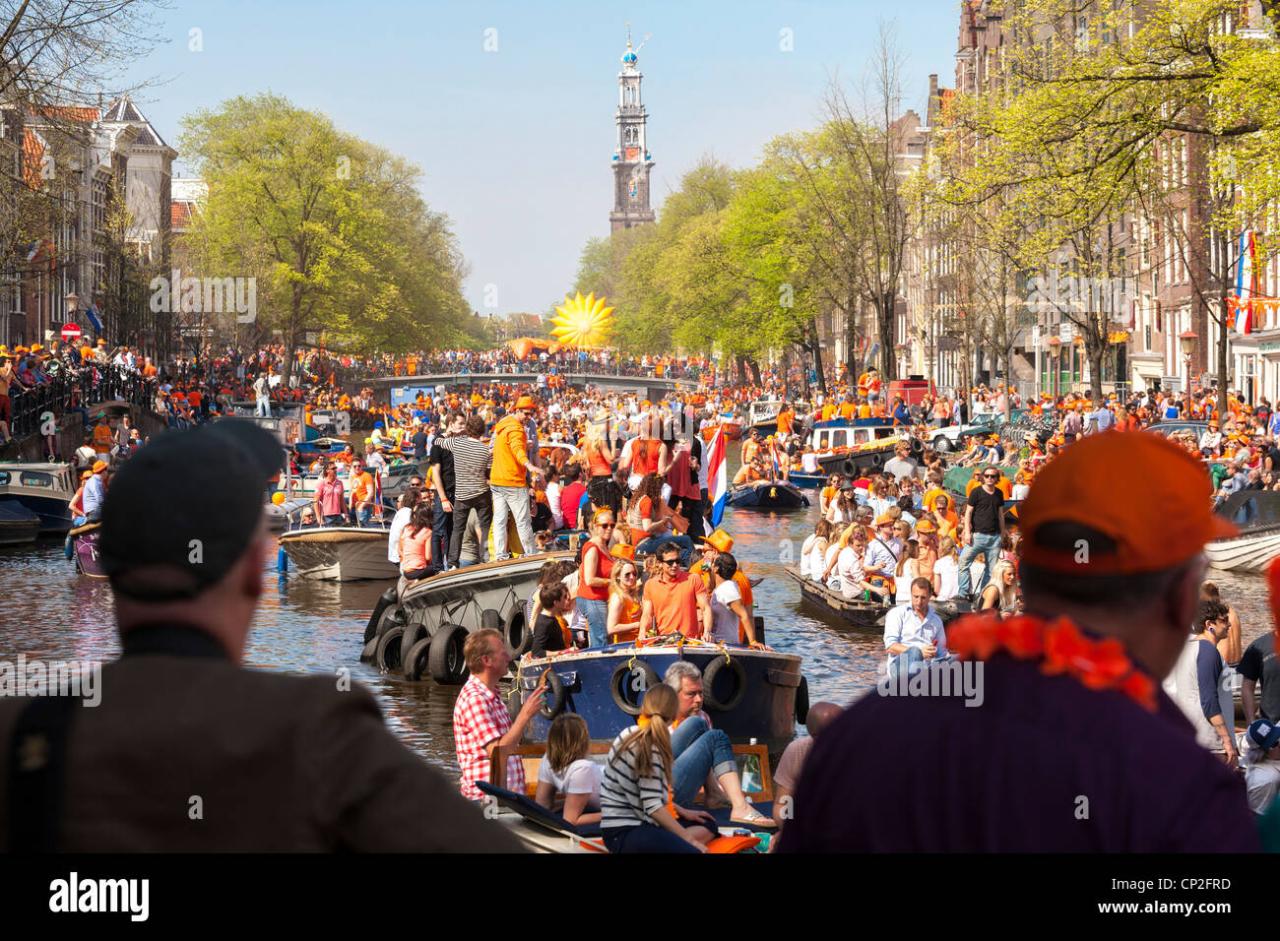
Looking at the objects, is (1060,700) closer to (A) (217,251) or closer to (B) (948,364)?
(A) (217,251)

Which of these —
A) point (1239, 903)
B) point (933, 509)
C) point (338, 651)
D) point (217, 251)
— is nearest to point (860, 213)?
point (217, 251)

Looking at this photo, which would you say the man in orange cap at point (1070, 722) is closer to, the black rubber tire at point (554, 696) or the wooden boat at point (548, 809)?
the wooden boat at point (548, 809)

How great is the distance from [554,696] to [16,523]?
22.5 m

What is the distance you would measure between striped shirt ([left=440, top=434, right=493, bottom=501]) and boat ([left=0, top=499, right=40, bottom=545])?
16.5 meters

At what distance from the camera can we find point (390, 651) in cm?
2117

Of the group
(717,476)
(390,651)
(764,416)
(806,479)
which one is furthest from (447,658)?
(764,416)

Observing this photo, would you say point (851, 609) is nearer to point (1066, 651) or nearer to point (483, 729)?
point (483, 729)

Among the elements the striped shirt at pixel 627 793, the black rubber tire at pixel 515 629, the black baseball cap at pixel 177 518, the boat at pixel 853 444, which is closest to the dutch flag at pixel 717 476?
the black rubber tire at pixel 515 629

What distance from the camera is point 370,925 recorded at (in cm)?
248

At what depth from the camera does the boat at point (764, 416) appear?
6462cm

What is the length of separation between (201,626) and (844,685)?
1755 cm

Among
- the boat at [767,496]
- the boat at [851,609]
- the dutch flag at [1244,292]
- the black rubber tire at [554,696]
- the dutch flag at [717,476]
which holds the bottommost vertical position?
the boat at [851,609]

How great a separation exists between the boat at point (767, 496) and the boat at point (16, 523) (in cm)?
1598

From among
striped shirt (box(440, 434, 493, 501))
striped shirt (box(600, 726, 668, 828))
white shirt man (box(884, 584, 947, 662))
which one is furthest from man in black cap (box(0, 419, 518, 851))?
striped shirt (box(440, 434, 493, 501))
